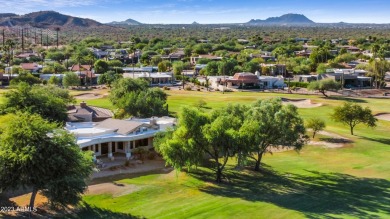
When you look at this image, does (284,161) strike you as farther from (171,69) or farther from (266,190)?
(171,69)

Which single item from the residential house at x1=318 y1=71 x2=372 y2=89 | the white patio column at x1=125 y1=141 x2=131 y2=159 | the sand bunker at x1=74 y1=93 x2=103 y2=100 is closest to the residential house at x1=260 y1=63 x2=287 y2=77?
the residential house at x1=318 y1=71 x2=372 y2=89

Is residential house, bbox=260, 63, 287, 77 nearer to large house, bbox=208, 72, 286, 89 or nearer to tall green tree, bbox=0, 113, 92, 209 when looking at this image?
large house, bbox=208, 72, 286, 89

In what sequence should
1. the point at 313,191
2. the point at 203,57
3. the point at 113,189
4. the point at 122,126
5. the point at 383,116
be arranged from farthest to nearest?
1. the point at 203,57
2. the point at 383,116
3. the point at 122,126
4. the point at 313,191
5. the point at 113,189

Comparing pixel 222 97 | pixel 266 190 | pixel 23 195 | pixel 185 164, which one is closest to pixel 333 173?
pixel 266 190

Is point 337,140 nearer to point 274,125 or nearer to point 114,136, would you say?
point 274,125

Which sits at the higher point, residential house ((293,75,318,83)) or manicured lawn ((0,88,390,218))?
residential house ((293,75,318,83))

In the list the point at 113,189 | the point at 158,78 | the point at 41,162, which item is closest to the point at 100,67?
the point at 158,78

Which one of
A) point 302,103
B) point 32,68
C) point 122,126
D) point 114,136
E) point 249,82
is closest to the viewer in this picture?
point 114,136
